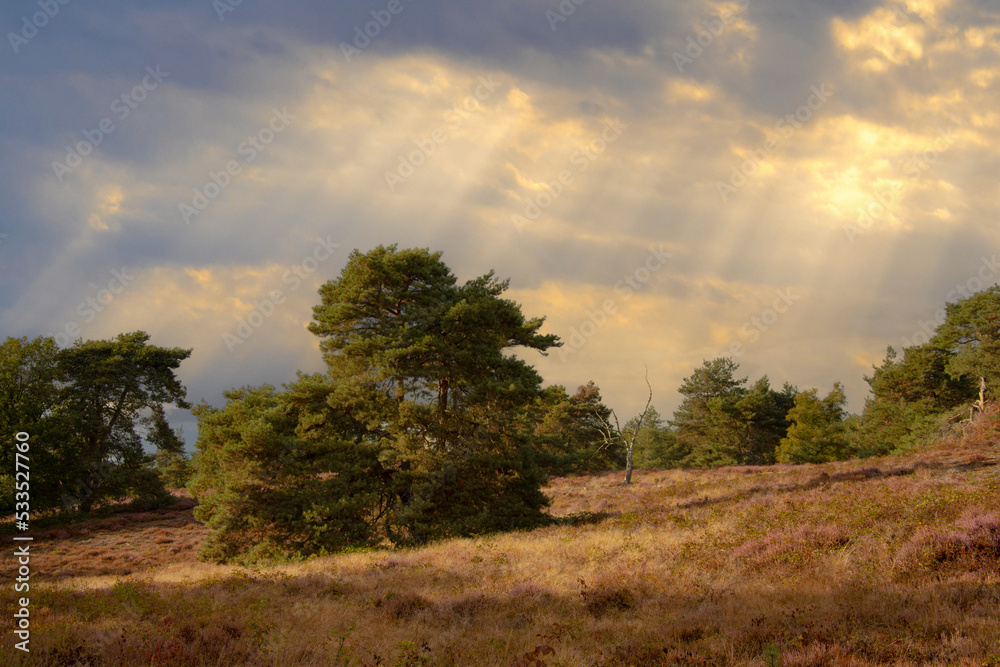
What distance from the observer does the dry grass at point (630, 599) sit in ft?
21.4

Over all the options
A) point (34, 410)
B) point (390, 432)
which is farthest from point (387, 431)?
point (34, 410)

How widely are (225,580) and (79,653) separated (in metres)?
7.00

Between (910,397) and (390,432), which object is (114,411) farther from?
(910,397)

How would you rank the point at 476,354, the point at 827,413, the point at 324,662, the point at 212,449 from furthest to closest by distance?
the point at 827,413
the point at 212,449
the point at 476,354
the point at 324,662

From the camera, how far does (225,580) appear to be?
1324 cm

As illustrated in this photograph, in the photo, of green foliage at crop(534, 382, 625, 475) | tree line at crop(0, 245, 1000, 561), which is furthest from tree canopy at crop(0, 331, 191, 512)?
green foliage at crop(534, 382, 625, 475)

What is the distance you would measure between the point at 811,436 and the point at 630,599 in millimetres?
45601

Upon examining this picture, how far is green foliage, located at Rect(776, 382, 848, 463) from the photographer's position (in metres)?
44.0

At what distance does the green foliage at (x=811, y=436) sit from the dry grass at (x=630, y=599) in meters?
30.2

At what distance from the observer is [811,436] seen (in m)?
46.5

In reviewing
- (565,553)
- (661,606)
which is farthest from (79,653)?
(565,553)

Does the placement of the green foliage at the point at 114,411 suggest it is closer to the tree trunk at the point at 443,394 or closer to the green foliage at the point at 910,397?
the tree trunk at the point at 443,394

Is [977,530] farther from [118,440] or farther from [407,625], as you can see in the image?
[118,440]

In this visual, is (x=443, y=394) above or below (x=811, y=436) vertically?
above
